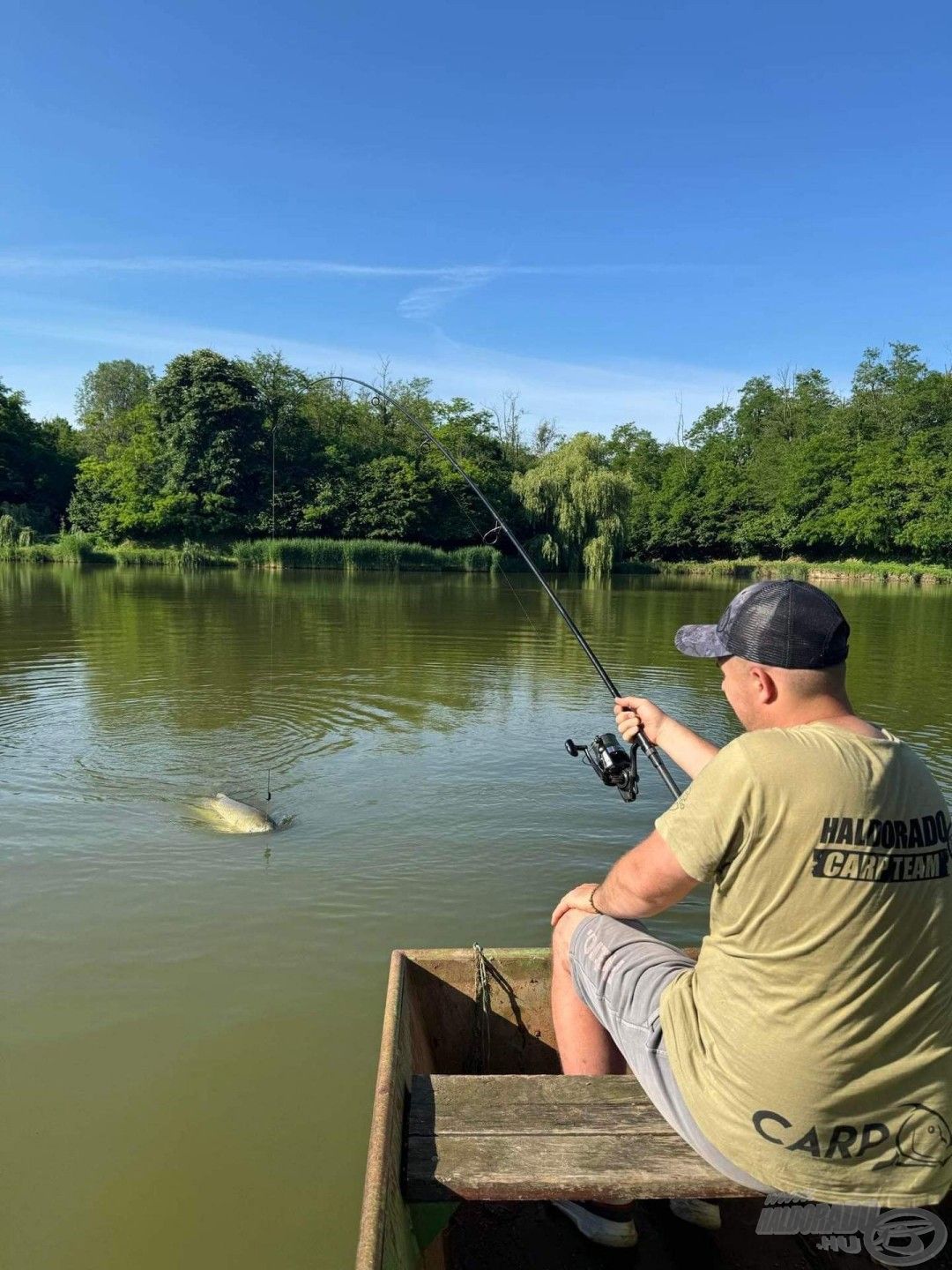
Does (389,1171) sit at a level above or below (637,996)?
below

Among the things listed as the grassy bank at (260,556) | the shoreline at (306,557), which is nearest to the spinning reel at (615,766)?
the shoreline at (306,557)

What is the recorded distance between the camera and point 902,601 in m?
34.2

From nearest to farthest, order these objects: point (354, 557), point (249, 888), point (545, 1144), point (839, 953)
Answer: point (839, 953) < point (545, 1144) < point (249, 888) < point (354, 557)

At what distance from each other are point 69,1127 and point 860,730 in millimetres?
3322

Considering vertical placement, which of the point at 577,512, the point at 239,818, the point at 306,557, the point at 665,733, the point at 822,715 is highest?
the point at 577,512

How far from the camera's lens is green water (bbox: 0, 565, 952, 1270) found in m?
3.22

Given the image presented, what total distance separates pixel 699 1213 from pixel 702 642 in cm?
167

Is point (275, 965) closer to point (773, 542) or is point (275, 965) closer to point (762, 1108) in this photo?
point (762, 1108)

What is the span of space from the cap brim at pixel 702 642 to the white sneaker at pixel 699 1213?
160cm

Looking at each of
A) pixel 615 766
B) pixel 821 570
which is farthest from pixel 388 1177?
pixel 821 570

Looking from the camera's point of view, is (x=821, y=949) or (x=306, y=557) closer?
(x=821, y=949)

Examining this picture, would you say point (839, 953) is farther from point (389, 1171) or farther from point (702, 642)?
point (389, 1171)

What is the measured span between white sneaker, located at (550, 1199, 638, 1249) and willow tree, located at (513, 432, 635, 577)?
45.1m

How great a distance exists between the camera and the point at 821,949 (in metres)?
1.86
